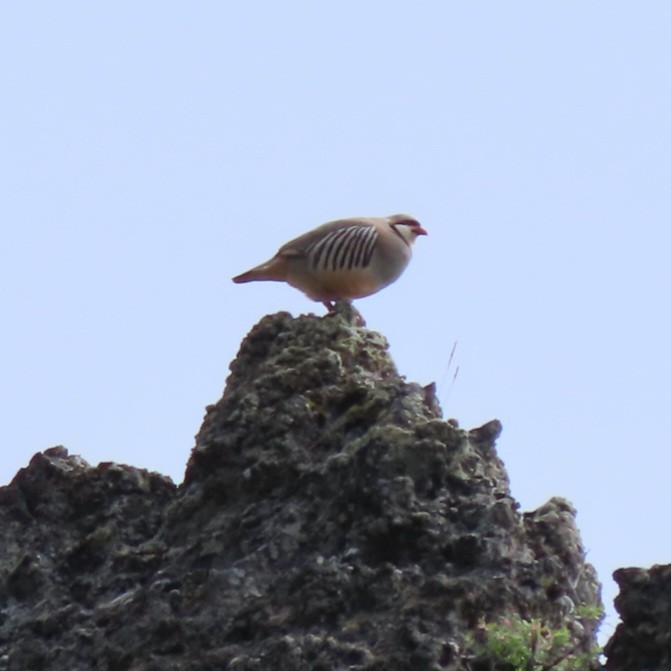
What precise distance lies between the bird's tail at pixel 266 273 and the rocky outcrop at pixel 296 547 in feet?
11.5

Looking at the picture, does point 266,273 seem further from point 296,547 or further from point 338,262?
point 296,547

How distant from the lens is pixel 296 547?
20.2 ft

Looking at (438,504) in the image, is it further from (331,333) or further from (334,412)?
(331,333)

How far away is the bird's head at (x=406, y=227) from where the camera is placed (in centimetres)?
1134

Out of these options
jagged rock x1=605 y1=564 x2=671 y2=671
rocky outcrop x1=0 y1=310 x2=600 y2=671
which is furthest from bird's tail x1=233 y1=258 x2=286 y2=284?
jagged rock x1=605 y1=564 x2=671 y2=671

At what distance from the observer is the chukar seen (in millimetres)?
10391

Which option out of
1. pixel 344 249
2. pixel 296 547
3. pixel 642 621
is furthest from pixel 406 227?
pixel 642 621

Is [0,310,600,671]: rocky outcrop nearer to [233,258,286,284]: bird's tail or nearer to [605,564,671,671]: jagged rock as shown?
[605,564,671,671]: jagged rock

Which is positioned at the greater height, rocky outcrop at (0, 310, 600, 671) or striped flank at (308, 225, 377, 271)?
striped flank at (308, 225, 377, 271)

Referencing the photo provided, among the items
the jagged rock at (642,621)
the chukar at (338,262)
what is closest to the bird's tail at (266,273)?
the chukar at (338,262)

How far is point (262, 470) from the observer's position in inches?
255

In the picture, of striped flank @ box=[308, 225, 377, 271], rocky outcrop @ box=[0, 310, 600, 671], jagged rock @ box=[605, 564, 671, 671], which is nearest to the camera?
jagged rock @ box=[605, 564, 671, 671]

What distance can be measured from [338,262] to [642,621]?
5.29 meters

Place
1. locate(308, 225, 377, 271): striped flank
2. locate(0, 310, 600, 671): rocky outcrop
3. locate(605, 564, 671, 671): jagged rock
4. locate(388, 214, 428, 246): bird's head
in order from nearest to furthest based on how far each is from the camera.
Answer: locate(605, 564, 671, 671): jagged rock < locate(0, 310, 600, 671): rocky outcrop < locate(308, 225, 377, 271): striped flank < locate(388, 214, 428, 246): bird's head
